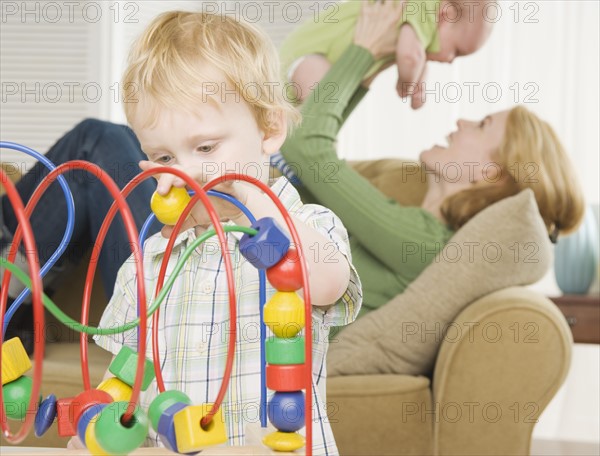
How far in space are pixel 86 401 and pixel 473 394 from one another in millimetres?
1108

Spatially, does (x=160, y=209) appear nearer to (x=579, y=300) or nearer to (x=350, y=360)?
(x=350, y=360)

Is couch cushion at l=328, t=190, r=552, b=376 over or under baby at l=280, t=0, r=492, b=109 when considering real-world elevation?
under

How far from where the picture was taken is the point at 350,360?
1.70 meters

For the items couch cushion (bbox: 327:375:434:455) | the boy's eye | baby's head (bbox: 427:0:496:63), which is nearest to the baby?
baby's head (bbox: 427:0:496:63)

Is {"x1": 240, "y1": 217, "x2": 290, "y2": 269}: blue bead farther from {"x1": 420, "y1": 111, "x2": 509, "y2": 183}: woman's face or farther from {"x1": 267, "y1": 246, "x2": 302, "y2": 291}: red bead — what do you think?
{"x1": 420, "y1": 111, "x2": 509, "y2": 183}: woman's face

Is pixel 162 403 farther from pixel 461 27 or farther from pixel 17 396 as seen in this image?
pixel 461 27

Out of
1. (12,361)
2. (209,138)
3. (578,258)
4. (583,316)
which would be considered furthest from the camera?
(578,258)

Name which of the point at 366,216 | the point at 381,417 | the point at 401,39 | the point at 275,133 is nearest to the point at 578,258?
the point at 401,39

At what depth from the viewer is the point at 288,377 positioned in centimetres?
59

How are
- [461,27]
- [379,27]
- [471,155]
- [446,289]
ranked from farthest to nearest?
[461,27], [379,27], [471,155], [446,289]

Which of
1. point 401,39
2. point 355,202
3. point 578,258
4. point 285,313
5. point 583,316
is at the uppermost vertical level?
point 401,39

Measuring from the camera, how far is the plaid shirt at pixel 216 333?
90cm

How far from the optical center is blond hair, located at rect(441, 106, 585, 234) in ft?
6.32

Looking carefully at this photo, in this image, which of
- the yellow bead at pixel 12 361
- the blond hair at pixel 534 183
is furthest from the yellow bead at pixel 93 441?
the blond hair at pixel 534 183
